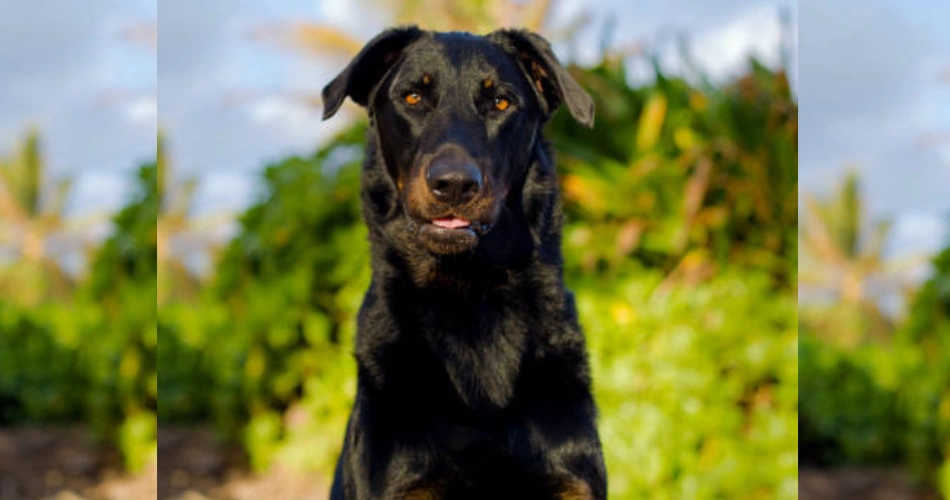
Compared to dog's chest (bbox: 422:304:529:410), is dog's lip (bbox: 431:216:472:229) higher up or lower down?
higher up

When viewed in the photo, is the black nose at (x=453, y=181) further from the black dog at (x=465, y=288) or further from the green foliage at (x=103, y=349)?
the green foliage at (x=103, y=349)

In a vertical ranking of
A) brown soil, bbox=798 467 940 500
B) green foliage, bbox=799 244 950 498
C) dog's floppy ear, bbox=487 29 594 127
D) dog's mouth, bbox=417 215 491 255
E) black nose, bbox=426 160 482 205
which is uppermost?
dog's floppy ear, bbox=487 29 594 127

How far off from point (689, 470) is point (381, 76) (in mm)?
3441

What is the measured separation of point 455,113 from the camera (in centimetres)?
281

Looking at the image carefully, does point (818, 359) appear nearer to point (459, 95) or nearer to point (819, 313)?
point (819, 313)

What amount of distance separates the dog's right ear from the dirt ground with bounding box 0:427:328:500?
362 cm

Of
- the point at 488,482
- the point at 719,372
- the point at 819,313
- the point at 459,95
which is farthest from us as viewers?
the point at 819,313

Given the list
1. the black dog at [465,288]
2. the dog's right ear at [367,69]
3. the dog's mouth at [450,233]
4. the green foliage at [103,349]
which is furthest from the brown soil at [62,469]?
the dog's mouth at [450,233]

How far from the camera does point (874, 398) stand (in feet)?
19.6

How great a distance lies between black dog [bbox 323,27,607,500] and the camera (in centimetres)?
261

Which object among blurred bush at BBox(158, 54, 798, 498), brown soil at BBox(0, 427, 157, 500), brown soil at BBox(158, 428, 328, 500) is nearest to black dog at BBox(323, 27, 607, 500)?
blurred bush at BBox(158, 54, 798, 498)

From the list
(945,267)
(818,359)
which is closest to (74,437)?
(818,359)

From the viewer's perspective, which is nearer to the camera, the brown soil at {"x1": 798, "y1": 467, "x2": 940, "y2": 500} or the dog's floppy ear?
the dog's floppy ear

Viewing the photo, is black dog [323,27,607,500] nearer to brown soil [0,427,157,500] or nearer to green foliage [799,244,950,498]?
green foliage [799,244,950,498]
